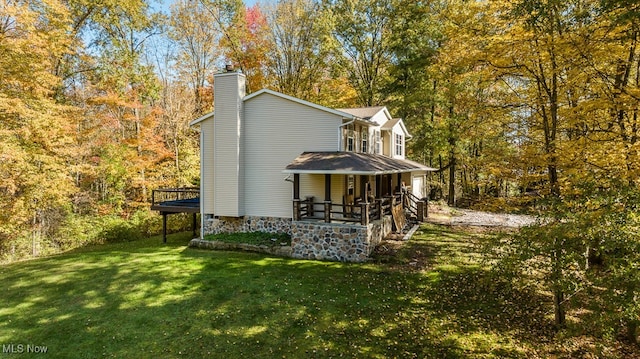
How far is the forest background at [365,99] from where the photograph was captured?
647 centimetres

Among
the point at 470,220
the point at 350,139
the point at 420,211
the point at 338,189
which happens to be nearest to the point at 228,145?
the point at 338,189

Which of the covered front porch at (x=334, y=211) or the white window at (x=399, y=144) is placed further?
the white window at (x=399, y=144)

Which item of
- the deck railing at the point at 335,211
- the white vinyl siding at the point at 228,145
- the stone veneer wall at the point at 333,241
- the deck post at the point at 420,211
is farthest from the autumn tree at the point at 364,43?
the stone veneer wall at the point at 333,241

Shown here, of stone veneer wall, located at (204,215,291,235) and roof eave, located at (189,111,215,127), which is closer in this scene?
stone veneer wall, located at (204,215,291,235)

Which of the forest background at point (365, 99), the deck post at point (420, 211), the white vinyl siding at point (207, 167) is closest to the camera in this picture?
the forest background at point (365, 99)

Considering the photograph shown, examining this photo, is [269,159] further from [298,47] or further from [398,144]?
[298,47]

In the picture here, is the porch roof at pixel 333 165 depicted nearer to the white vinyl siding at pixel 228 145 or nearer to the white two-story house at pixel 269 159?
the white two-story house at pixel 269 159

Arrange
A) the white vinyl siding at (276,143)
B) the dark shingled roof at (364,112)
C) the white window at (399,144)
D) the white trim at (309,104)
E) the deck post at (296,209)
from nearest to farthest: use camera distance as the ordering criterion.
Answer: the deck post at (296,209) < the white trim at (309,104) < the white vinyl siding at (276,143) < the dark shingled roof at (364,112) < the white window at (399,144)

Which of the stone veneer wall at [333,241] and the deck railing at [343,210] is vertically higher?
the deck railing at [343,210]

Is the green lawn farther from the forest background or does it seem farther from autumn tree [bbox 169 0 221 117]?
autumn tree [bbox 169 0 221 117]

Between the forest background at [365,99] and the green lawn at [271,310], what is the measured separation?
1.48 meters

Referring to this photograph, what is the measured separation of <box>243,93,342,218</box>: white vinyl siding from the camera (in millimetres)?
14484

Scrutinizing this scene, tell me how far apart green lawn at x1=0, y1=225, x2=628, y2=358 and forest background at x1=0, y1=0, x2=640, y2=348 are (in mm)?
1482

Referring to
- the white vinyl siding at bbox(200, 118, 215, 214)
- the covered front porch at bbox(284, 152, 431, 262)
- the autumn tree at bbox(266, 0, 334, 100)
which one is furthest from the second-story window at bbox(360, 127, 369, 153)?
the autumn tree at bbox(266, 0, 334, 100)
